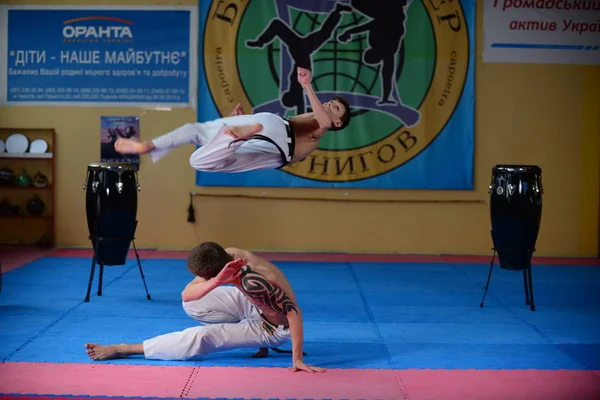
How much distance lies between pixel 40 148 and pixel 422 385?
21.6 ft

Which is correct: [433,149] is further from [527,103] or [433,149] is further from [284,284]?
[284,284]

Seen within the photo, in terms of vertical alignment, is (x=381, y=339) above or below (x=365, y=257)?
below

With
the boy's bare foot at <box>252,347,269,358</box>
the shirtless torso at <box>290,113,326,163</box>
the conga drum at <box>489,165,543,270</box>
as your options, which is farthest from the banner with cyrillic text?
the boy's bare foot at <box>252,347,269,358</box>

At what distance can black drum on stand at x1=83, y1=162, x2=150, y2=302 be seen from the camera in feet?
20.0

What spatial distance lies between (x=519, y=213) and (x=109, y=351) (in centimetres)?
348

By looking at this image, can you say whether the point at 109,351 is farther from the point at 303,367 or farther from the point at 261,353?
the point at 303,367

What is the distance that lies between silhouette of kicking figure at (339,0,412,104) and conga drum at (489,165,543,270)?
124 inches

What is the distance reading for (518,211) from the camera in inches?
238

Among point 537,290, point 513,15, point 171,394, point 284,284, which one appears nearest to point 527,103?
point 513,15

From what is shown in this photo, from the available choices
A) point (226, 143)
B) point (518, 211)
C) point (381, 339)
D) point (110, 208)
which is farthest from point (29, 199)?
point (518, 211)

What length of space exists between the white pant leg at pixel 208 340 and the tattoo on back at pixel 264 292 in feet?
1.05

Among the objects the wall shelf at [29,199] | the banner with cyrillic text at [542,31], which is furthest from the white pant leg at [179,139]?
the banner with cyrillic text at [542,31]

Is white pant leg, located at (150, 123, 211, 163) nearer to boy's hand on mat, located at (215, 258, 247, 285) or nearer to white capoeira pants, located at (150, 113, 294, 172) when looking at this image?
white capoeira pants, located at (150, 113, 294, 172)

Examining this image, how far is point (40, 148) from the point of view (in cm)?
904
